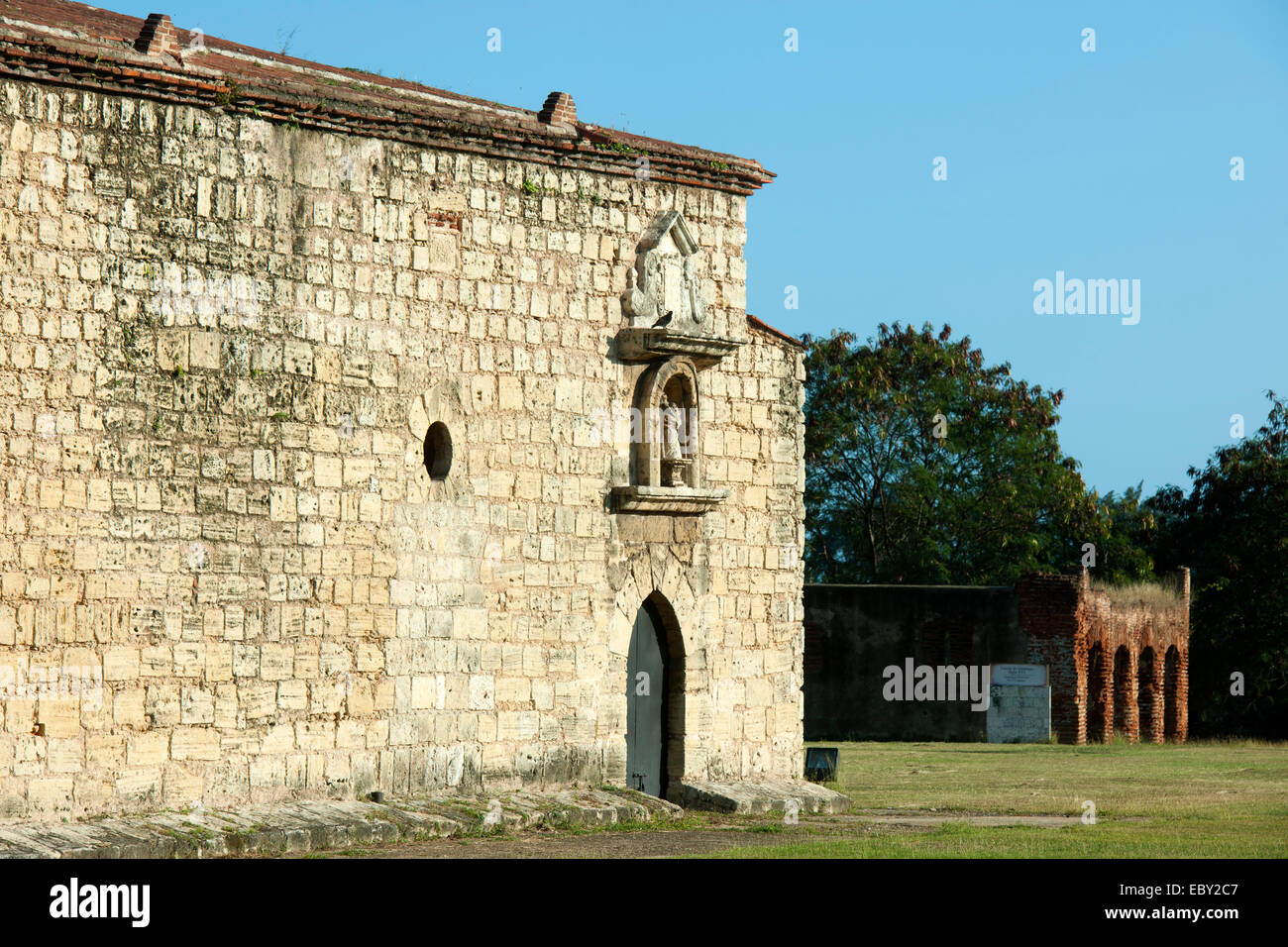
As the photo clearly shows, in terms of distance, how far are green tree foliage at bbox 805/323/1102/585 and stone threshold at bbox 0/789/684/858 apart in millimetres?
27182

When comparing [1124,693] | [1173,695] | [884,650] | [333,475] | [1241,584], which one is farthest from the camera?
[1241,584]

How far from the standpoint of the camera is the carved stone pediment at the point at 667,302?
14.0 m

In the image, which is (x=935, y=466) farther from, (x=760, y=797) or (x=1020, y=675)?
(x=760, y=797)

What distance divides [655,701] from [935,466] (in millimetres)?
28298

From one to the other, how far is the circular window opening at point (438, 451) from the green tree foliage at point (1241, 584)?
83.6 ft

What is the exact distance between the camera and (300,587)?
11.9 meters

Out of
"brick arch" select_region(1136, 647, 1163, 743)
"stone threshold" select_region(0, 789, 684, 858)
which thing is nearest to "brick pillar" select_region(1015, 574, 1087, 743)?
"brick arch" select_region(1136, 647, 1163, 743)

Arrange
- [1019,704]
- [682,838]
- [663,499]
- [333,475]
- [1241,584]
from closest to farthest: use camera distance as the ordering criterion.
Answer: [333,475] → [682,838] → [663,499] → [1019,704] → [1241,584]

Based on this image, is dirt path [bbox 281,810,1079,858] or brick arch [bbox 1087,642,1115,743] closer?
dirt path [bbox 281,810,1079,858]

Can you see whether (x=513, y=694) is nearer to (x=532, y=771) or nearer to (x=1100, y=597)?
(x=532, y=771)

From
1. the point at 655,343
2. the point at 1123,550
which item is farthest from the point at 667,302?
the point at 1123,550

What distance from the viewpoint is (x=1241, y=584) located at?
34781mm

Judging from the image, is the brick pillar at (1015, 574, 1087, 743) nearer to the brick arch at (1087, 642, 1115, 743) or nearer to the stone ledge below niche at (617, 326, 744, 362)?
the brick arch at (1087, 642, 1115, 743)

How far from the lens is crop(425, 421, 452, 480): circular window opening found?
1286 cm
